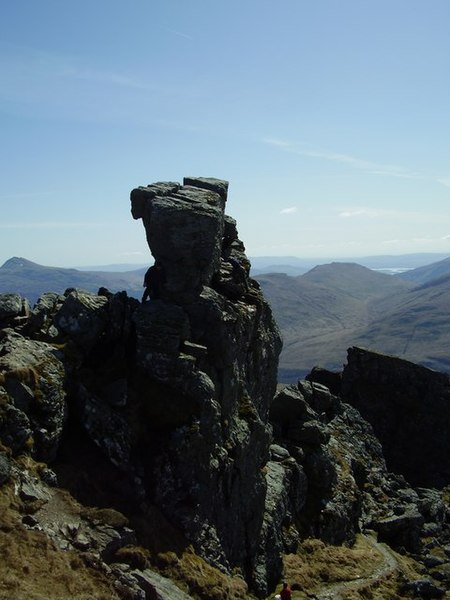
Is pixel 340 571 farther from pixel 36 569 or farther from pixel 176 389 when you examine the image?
pixel 36 569

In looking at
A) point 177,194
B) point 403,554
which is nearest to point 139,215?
point 177,194

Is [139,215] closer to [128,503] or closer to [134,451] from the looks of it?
[134,451]

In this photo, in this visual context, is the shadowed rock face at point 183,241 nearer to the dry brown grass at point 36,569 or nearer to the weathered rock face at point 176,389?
the weathered rock face at point 176,389

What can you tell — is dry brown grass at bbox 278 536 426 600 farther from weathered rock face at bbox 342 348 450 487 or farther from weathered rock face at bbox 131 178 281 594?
weathered rock face at bbox 342 348 450 487

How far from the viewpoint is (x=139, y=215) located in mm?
54969

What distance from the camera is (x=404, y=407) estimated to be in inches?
4678

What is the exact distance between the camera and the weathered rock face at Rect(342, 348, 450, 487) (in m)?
113

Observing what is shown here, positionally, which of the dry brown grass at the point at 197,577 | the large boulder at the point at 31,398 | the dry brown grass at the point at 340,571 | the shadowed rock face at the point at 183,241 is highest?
the shadowed rock face at the point at 183,241

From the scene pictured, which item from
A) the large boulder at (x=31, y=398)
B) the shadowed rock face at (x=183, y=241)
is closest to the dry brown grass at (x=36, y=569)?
the large boulder at (x=31, y=398)

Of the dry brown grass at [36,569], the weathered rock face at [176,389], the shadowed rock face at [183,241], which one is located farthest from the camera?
the shadowed rock face at [183,241]

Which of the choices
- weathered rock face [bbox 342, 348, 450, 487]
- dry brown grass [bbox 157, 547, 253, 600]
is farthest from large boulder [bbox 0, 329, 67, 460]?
weathered rock face [bbox 342, 348, 450, 487]

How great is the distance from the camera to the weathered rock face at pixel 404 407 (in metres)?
113

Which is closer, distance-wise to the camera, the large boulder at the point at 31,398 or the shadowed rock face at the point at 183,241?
the large boulder at the point at 31,398

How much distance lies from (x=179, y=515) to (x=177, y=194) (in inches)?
1124
